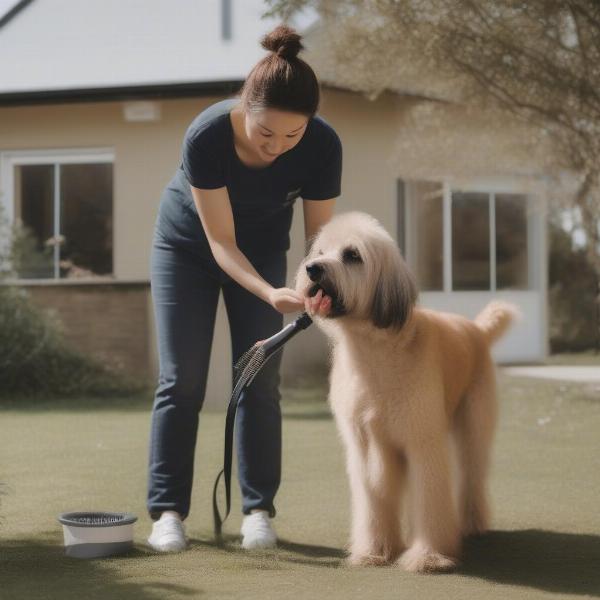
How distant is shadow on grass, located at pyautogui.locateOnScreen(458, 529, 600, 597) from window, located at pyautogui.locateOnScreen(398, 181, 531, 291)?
1031 cm

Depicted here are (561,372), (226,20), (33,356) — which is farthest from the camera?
(561,372)

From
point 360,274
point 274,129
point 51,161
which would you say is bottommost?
point 360,274

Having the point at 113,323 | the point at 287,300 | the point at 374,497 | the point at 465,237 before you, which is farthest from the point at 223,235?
the point at 465,237

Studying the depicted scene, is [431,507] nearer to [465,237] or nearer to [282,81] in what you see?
[282,81]

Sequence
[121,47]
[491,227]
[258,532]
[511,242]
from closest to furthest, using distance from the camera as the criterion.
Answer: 1. [258,532]
2. [121,47]
3. [491,227]
4. [511,242]

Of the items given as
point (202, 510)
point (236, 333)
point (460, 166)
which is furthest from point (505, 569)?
point (460, 166)

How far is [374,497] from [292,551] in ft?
1.76

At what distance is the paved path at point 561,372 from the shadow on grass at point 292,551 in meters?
9.45

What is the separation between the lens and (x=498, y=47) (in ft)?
35.6

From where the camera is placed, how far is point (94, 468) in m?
6.66

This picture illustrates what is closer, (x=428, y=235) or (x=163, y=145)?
(x=163, y=145)

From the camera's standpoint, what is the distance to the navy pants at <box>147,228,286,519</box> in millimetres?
4371

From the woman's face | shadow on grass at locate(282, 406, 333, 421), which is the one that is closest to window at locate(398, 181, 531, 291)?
shadow on grass at locate(282, 406, 333, 421)

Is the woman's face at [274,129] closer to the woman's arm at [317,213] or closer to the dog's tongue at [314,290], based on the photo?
the woman's arm at [317,213]
